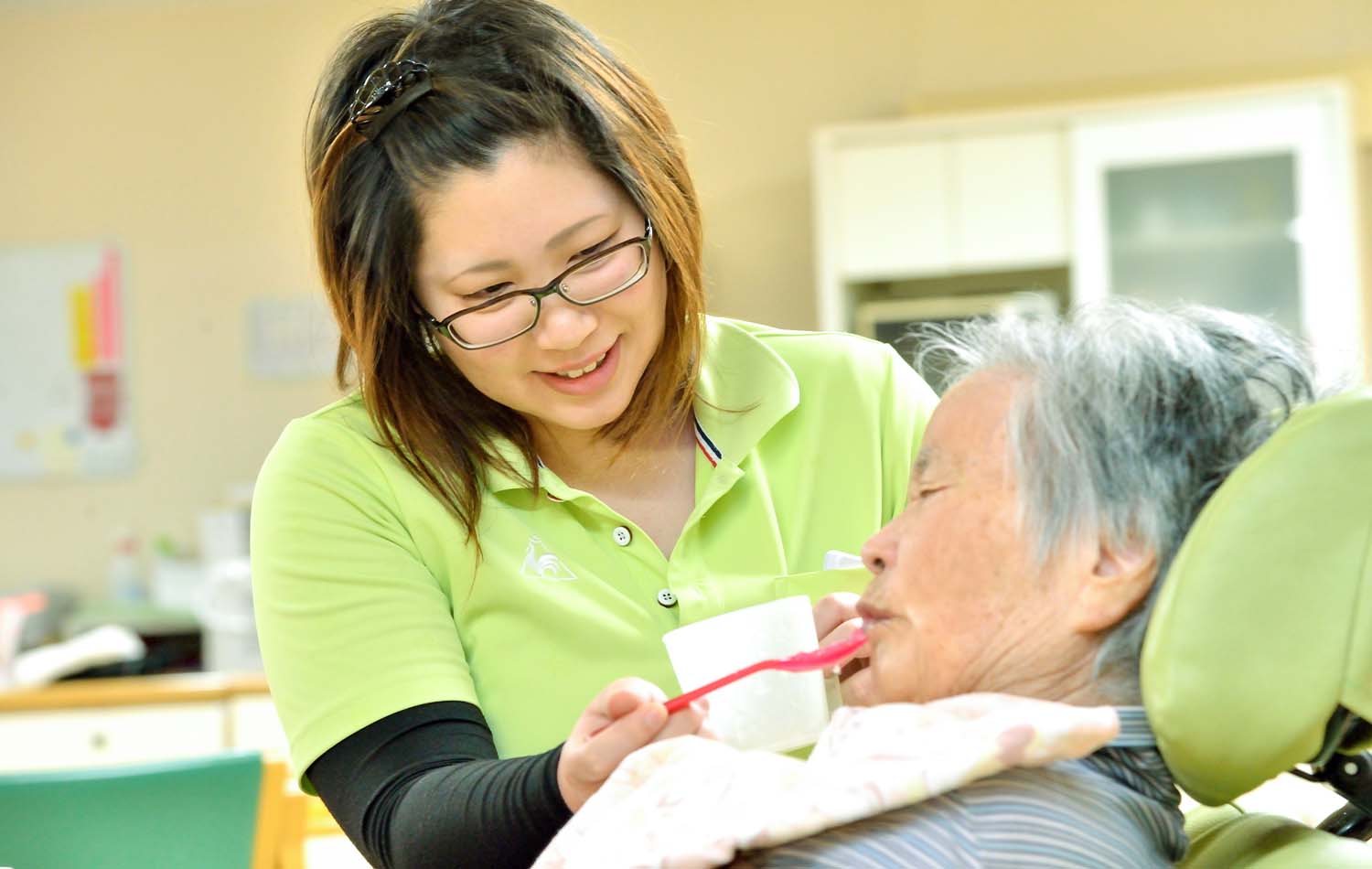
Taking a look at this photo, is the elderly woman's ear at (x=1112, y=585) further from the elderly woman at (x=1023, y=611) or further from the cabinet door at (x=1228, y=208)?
the cabinet door at (x=1228, y=208)

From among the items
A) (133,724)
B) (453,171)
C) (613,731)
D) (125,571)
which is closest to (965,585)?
(613,731)

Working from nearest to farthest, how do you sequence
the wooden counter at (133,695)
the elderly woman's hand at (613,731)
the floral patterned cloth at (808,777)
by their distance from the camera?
1. the floral patterned cloth at (808,777)
2. the elderly woman's hand at (613,731)
3. the wooden counter at (133,695)

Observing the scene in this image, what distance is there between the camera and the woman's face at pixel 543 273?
1.33 m

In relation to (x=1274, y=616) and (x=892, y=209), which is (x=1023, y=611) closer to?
(x=1274, y=616)

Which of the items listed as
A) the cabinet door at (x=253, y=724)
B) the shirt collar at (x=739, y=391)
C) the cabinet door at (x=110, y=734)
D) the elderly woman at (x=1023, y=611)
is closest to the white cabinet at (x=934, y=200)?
the cabinet door at (x=253, y=724)

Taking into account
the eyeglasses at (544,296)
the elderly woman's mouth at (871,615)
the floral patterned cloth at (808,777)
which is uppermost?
the eyeglasses at (544,296)

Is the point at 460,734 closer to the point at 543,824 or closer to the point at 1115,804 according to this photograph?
the point at 543,824

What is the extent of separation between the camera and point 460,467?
1.45 meters

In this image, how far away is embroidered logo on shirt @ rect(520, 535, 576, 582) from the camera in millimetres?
1420

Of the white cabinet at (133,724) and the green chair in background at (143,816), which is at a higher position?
the green chair in background at (143,816)

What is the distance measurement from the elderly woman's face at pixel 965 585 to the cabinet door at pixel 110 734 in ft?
9.16

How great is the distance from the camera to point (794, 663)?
114 centimetres

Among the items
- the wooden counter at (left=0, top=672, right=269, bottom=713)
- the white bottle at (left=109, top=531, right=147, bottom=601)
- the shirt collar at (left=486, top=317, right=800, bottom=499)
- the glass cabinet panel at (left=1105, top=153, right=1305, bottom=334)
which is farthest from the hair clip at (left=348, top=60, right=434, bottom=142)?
the white bottle at (left=109, top=531, right=147, bottom=601)

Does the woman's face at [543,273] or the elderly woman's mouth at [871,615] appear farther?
the woman's face at [543,273]
